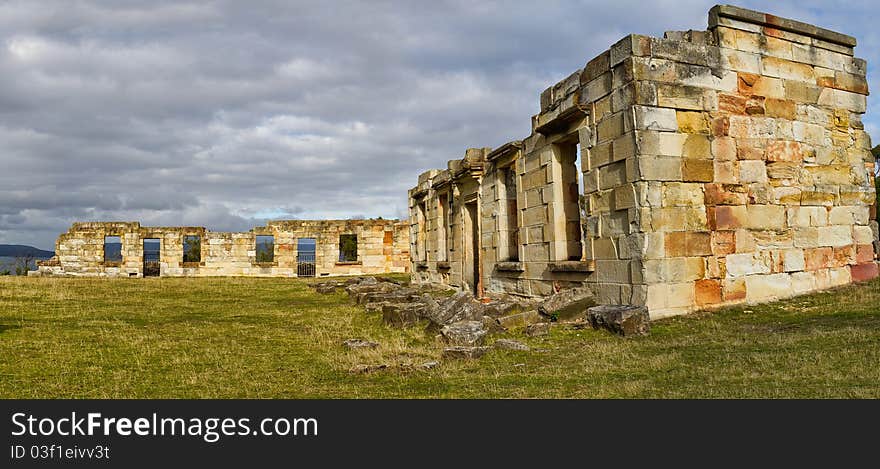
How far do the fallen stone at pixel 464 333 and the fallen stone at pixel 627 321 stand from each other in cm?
170

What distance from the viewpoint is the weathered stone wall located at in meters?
29.6

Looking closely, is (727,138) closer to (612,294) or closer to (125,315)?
(612,294)

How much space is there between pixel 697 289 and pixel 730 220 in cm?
129

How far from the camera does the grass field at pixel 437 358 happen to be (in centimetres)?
556

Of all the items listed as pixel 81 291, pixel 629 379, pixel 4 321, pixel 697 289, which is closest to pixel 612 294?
pixel 697 289

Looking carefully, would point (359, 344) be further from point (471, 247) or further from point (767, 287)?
point (471, 247)

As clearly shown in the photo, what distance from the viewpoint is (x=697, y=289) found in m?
9.63

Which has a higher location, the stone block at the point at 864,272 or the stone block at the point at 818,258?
the stone block at the point at 818,258

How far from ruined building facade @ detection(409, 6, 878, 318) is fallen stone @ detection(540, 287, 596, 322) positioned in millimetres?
310

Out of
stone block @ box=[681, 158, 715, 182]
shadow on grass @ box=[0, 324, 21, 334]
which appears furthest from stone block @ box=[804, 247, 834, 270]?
shadow on grass @ box=[0, 324, 21, 334]

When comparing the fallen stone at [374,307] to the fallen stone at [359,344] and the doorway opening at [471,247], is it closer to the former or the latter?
the doorway opening at [471,247]

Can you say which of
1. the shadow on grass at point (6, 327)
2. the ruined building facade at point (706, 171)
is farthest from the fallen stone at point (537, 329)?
the shadow on grass at point (6, 327)

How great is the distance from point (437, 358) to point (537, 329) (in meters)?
2.21

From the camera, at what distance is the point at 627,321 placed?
28.1 feet
